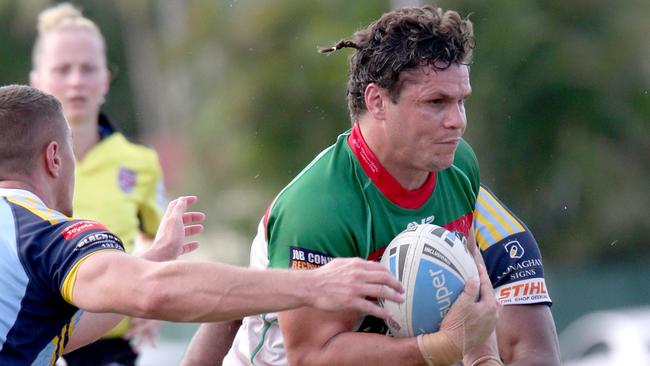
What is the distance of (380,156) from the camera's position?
6.09m

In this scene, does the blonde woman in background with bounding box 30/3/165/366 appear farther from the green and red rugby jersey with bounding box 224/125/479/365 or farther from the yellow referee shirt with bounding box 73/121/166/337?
the green and red rugby jersey with bounding box 224/125/479/365

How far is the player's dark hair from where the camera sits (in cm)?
524

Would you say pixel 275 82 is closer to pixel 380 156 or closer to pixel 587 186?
pixel 587 186

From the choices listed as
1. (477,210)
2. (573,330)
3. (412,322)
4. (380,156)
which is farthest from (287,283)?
(573,330)

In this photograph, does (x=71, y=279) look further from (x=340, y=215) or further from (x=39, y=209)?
(x=340, y=215)

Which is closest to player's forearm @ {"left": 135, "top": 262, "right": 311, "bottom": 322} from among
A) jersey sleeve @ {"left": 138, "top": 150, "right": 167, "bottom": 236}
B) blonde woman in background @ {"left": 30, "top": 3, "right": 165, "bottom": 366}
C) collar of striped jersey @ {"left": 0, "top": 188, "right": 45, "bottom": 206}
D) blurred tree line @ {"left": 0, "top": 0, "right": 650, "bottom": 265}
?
collar of striped jersey @ {"left": 0, "top": 188, "right": 45, "bottom": 206}

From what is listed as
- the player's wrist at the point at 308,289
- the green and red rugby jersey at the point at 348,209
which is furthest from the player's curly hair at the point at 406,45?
the player's wrist at the point at 308,289

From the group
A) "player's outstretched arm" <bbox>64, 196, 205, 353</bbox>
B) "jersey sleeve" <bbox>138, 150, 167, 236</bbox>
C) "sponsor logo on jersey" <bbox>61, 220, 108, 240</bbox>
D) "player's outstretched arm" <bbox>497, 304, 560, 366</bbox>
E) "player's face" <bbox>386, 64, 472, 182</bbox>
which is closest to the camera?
"sponsor logo on jersey" <bbox>61, 220, 108, 240</bbox>

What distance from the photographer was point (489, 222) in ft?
21.6

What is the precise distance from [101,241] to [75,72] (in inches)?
170

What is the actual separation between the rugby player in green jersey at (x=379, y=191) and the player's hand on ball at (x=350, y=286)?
95 cm

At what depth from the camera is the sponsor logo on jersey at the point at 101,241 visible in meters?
4.81

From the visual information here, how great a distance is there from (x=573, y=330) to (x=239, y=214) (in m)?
7.71

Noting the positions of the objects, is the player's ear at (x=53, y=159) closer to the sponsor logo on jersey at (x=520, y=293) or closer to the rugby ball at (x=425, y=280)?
the rugby ball at (x=425, y=280)
